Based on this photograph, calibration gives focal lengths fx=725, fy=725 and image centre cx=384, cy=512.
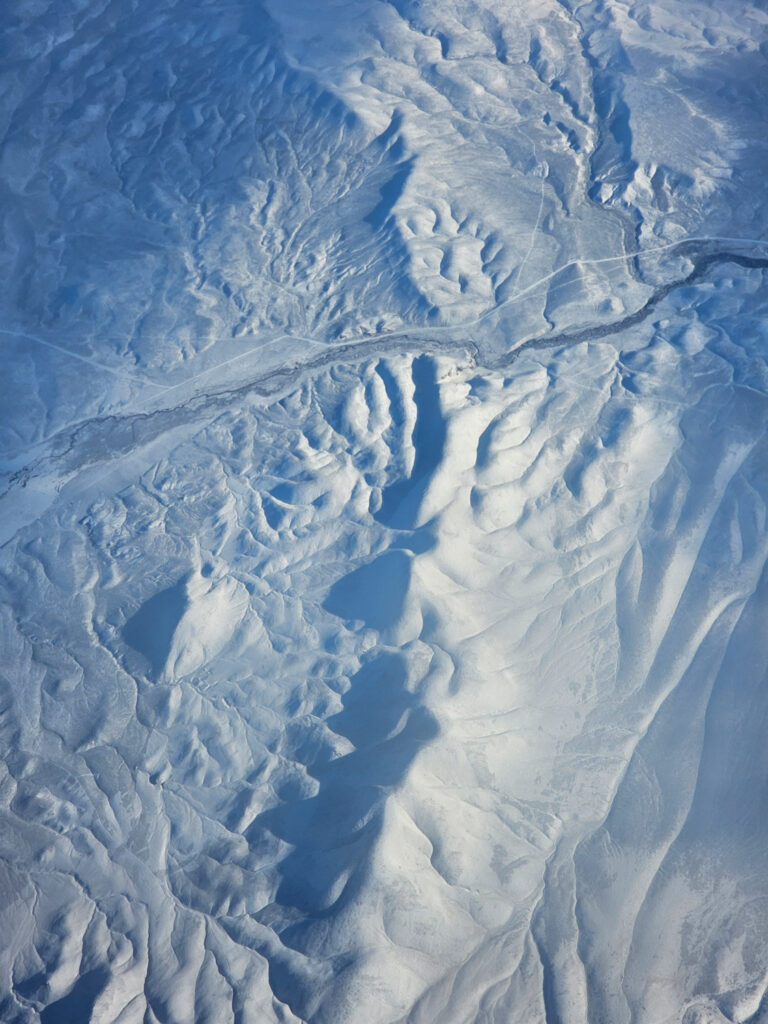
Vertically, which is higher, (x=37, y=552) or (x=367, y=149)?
(x=367, y=149)

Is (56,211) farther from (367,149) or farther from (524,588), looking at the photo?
(524,588)

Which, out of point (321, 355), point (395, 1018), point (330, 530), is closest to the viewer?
point (395, 1018)

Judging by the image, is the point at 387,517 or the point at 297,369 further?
the point at 297,369

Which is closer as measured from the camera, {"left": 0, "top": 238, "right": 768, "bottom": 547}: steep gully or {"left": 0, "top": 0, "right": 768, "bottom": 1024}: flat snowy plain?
{"left": 0, "top": 0, "right": 768, "bottom": 1024}: flat snowy plain

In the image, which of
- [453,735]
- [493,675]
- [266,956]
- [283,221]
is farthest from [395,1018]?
[283,221]

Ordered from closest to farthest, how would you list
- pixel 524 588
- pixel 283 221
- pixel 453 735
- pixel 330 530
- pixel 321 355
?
pixel 453 735 → pixel 524 588 → pixel 330 530 → pixel 321 355 → pixel 283 221

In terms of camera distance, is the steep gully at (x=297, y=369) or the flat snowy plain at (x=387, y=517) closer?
the flat snowy plain at (x=387, y=517)

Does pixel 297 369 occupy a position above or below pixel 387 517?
above

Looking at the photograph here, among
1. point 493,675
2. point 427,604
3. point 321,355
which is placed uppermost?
point 321,355
